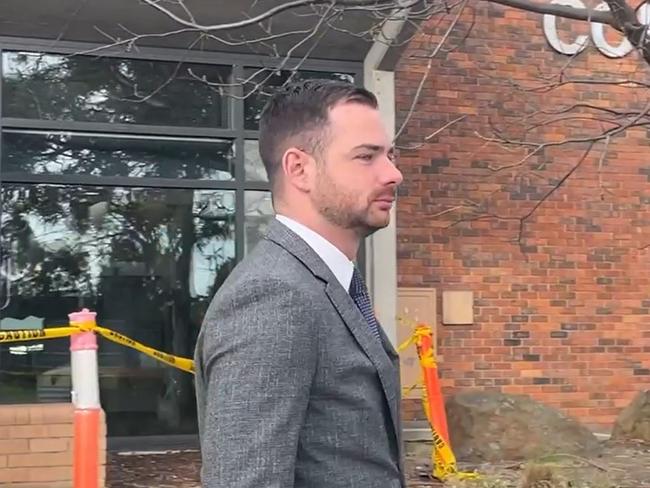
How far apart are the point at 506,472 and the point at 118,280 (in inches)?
160

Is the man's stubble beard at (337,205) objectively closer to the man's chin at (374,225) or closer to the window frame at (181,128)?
the man's chin at (374,225)

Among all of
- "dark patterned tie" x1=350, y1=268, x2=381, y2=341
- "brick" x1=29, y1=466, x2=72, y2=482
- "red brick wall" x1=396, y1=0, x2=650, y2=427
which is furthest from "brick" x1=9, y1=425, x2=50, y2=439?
"dark patterned tie" x1=350, y1=268, x2=381, y2=341

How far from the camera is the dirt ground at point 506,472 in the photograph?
6.91 m

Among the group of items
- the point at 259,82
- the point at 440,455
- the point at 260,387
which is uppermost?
the point at 259,82

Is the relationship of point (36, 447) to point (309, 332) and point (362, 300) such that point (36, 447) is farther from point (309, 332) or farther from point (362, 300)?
point (309, 332)

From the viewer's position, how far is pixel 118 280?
923 centimetres

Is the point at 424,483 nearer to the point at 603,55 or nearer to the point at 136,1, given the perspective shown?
the point at 136,1

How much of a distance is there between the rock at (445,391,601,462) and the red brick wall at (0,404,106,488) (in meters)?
3.62

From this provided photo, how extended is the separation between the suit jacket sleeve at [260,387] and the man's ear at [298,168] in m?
0.25

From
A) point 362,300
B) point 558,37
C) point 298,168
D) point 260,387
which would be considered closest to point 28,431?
point 362,300

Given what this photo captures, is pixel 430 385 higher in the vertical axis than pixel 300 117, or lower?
lower

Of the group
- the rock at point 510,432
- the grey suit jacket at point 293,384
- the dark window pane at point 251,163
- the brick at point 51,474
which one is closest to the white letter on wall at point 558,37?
the dark window pane at point 251,163

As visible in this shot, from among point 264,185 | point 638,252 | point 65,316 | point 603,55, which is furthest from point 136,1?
point 638,252

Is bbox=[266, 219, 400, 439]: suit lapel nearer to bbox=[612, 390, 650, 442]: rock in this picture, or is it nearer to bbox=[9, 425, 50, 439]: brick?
bbox=[9, 425, 50, 439]: brick
